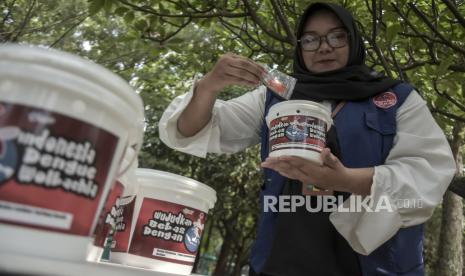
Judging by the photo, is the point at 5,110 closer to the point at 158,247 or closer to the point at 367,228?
the point at 158,247

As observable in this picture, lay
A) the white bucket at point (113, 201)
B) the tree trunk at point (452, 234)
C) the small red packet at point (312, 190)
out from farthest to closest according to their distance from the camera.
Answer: the tree trunk at point (452, 234) → the small red packet at point (312, 190) → the white bucket at point (113, 201)

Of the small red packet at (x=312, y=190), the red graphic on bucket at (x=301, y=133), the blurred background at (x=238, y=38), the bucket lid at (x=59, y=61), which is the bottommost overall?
the bucket lid at (x=59, y=61)

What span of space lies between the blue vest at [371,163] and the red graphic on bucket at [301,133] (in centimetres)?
33

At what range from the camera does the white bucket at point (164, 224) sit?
4.44ft

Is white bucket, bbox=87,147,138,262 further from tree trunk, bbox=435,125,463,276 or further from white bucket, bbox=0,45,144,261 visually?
tree trunk, bbox=435,125,463,276

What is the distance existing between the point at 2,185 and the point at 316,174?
3.02 ft

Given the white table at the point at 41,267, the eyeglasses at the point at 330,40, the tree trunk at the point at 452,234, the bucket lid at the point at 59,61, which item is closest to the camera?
the white table at the point at 41,267

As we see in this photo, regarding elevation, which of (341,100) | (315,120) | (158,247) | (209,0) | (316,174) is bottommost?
(158,247)

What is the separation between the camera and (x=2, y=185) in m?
0.65

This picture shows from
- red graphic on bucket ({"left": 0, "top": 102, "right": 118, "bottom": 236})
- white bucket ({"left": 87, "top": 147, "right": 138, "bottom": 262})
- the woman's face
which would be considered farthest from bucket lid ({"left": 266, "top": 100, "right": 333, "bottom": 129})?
red graphic on bucket ({"left": 0, "top": 102, "right": 118, "bottom": 236})

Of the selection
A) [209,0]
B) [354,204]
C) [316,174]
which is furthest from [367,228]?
[209,0]

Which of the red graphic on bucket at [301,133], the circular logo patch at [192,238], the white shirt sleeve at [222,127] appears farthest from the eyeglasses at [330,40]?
the circular logo patch at [192,238]

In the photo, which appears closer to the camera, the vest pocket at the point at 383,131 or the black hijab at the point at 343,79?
the vest pocket at the point at 383,131

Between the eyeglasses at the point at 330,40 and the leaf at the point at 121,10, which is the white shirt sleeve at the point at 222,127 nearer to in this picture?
the eyeglasses at the point at 330,40
